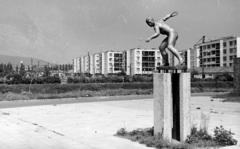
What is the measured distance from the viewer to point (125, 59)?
13800cm

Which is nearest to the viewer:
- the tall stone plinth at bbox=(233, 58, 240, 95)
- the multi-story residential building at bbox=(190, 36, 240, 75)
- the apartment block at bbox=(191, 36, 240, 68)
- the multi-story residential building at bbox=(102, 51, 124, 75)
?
the tall stone plinth at bbox=(233, 58, 240, 95)

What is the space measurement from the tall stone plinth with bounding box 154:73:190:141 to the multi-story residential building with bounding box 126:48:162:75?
119638 mm

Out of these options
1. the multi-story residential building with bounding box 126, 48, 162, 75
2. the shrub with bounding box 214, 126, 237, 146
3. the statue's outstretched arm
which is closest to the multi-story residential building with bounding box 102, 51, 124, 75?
the multi-story residential building with bounding box 126, 48, 162, 75

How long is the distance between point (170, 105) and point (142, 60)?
122331 mm

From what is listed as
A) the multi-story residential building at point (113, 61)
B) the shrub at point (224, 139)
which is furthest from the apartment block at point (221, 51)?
the shrub at point (224, 139)

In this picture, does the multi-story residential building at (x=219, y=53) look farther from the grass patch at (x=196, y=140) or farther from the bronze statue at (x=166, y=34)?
the grass patch at (x=196, y=140)

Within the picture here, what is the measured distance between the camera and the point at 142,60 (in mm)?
130500

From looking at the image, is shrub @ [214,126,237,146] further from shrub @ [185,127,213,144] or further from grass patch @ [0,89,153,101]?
grass patch @ [0,89,153,101]

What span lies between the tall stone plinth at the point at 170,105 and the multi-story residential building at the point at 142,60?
120 meters

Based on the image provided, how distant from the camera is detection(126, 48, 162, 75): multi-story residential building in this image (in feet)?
424

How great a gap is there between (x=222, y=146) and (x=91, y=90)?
28486 millimetres

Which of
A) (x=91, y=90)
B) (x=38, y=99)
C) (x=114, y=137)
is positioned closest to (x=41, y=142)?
(x=114, y=137)

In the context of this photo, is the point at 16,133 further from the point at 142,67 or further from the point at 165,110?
the point at 142,67

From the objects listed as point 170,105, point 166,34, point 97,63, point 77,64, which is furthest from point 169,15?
point 77,64
